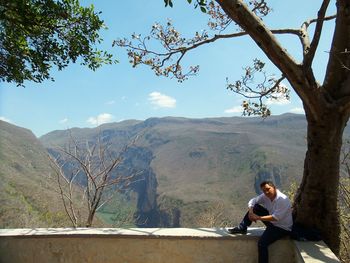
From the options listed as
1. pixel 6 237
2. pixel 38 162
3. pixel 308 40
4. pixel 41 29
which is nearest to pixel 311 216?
pixel 308 40

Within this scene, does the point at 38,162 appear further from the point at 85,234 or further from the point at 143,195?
the point at 85,234

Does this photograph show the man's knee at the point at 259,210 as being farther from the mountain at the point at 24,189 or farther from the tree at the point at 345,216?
the mountain at the point at 24,189

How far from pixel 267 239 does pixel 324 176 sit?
1.15 metres

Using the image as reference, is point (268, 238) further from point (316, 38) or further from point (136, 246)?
point (316, 38)

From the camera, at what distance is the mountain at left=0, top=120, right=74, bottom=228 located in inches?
1372

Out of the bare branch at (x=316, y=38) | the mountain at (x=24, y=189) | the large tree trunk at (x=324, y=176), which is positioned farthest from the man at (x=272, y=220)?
the mountain at (x=24, y=189)

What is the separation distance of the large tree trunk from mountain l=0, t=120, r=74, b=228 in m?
9.32

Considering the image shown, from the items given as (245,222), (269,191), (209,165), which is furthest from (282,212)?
(209,165)

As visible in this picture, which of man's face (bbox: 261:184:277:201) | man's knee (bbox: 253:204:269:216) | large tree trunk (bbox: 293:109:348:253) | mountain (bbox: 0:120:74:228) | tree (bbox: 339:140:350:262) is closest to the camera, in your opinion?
man's face (bbox: 261:184:277:201)

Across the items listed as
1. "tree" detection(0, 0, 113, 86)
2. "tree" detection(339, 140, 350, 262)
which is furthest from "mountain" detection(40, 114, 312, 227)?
"tree" detection(0, 0, 113, 86)

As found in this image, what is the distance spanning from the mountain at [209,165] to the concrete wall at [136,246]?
197ft

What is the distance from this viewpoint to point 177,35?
804cm

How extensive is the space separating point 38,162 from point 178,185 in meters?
41.4

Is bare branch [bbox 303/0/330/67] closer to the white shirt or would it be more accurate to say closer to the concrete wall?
the white shirt
